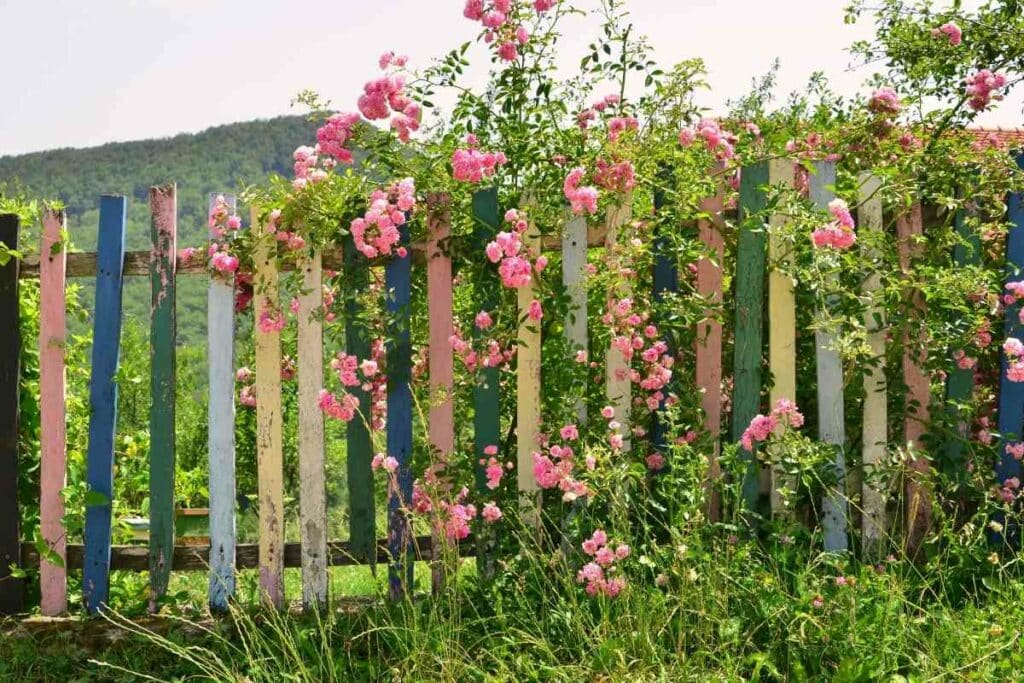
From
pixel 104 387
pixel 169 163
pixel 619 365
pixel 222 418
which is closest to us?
pixel 619 365

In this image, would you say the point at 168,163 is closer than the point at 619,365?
No

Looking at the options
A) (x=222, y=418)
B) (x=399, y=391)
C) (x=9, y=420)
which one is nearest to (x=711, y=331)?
(x=399, y=391)

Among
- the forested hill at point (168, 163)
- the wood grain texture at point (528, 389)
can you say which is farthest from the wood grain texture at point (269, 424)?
the forested hill at point (168, 163)

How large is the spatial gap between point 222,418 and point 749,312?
213 cm

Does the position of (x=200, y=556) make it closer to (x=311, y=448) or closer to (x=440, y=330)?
(x=311, y=448)

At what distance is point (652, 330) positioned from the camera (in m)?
4.17

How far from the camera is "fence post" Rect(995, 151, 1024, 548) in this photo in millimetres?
4387

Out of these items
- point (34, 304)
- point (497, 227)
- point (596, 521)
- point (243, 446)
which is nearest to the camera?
point (596, 521)

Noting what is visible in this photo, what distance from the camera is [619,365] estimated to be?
425 cm

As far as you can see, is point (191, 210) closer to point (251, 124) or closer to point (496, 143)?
point (251, 124)

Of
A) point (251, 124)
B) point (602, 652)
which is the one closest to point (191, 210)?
point (251, 124)

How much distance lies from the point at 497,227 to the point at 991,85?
94.8 inches

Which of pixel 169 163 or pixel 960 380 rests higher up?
pixel 169 163

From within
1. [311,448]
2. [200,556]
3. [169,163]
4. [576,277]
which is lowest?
[200,556]
